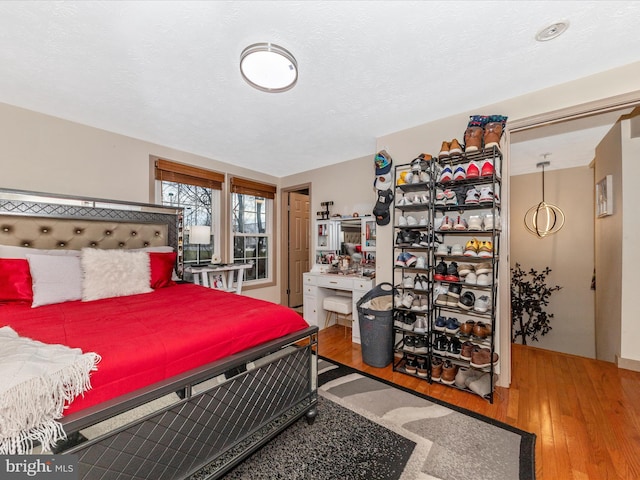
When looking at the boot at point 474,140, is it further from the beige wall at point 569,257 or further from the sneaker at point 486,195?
the beige wall at point 569,257

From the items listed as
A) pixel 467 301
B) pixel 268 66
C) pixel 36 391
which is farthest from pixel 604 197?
pixel 36 391

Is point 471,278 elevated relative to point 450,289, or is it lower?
elevated

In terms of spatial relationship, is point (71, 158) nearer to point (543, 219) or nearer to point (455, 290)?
point (455, 290)

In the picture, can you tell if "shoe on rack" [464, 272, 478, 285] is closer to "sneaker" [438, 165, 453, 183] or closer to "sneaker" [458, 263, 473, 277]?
"sneaker" [458, 263, 473, 277]

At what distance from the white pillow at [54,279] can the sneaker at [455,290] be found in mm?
2955

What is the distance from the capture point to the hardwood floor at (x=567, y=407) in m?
1.44

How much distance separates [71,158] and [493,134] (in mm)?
3856

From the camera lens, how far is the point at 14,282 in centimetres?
185

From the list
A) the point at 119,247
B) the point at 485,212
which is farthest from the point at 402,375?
the point at 119,247

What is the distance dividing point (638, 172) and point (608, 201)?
46cm

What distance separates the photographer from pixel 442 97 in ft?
7.23

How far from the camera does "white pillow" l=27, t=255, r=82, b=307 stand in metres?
1.82

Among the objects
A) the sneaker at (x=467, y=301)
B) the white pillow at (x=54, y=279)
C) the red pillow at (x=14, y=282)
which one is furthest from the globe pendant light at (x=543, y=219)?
the red pillow at (x=14, y=282)

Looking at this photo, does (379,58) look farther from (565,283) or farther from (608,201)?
(565,283)
